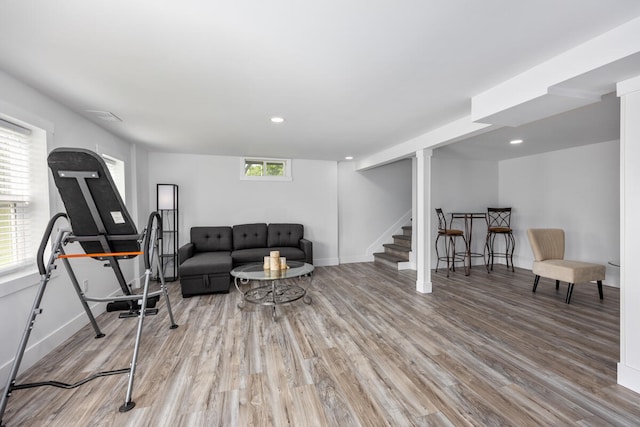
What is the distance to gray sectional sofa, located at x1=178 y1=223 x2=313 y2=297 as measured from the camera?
384cm

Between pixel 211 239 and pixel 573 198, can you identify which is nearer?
pixel 573 198

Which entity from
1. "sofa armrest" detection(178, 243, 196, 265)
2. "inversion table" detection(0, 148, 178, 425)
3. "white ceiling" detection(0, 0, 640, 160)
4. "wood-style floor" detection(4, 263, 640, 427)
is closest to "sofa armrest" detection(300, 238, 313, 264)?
"wood-style floor" detection(4, 263, 640, 427)

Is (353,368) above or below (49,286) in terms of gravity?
below

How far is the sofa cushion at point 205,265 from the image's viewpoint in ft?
12.4

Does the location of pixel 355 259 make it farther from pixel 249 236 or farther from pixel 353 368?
pixel 353 368

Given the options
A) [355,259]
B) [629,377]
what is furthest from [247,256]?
[629,377]

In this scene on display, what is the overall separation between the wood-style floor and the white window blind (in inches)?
36.0

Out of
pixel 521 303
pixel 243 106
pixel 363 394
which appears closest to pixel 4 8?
pixel 243 106

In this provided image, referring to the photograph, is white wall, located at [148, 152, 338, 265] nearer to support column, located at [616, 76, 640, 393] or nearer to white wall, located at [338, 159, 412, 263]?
white wall, located at [338, 159, 412, 263]

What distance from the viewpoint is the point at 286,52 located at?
1.76 m

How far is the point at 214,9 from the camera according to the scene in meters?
1.37

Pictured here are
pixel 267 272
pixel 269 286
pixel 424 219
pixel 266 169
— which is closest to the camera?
pixel 267 272

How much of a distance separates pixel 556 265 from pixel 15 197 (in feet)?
19.0

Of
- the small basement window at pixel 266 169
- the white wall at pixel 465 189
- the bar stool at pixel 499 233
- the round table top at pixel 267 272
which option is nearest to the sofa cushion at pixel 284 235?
the small basement window at pixel 266 169
